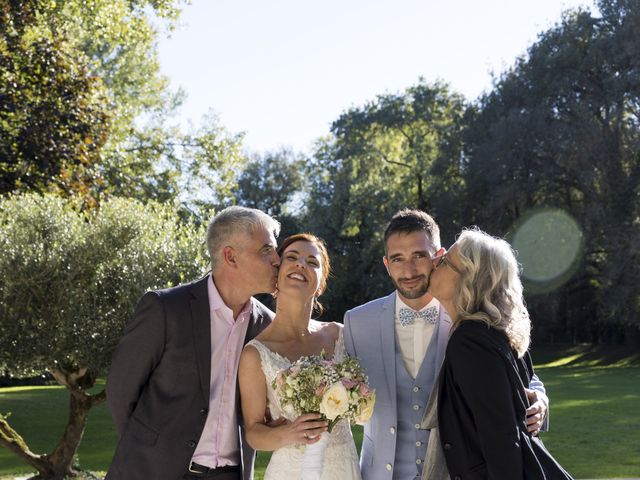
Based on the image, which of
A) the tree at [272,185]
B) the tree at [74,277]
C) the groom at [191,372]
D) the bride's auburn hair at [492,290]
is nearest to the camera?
the bride's auburn hair at [492,290]

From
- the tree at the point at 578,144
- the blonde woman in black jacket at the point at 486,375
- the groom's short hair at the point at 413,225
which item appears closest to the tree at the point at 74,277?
the groom's short hair at the point at 413,225

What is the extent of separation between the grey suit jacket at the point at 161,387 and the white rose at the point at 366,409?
2.59 ft

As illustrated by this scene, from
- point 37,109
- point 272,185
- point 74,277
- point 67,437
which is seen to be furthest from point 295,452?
point 272,185

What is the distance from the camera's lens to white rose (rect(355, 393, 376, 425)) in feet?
15.2

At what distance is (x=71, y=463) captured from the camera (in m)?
12.4

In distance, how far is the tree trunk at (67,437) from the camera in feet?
39.0

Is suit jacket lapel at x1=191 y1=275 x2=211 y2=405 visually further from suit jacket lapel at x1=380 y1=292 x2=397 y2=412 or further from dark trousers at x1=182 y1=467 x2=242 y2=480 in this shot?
suit jacket lapel at x1=380 y1=292 x2=397 y2=412

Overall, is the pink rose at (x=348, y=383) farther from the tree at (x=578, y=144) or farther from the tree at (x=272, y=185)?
the tree at (x=272, y=185)

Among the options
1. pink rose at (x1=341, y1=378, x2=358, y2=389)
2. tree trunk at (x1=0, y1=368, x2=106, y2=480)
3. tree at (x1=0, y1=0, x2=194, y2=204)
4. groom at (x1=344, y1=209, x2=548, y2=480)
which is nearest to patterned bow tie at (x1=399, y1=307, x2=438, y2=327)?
groom at (x1=344, y1=209, x2=548, y2=480)

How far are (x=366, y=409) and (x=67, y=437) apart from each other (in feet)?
28.7

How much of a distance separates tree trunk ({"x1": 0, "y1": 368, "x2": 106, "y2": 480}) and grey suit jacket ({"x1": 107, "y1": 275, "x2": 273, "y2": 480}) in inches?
283

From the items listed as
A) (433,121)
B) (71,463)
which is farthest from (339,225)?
(71,463)

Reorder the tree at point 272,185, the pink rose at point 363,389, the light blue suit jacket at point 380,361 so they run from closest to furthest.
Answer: the pink rose at point 363,389 → the light blue suit jacket at point 380,361 → the tree at point 272,185

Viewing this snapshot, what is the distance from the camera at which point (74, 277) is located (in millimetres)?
11305
